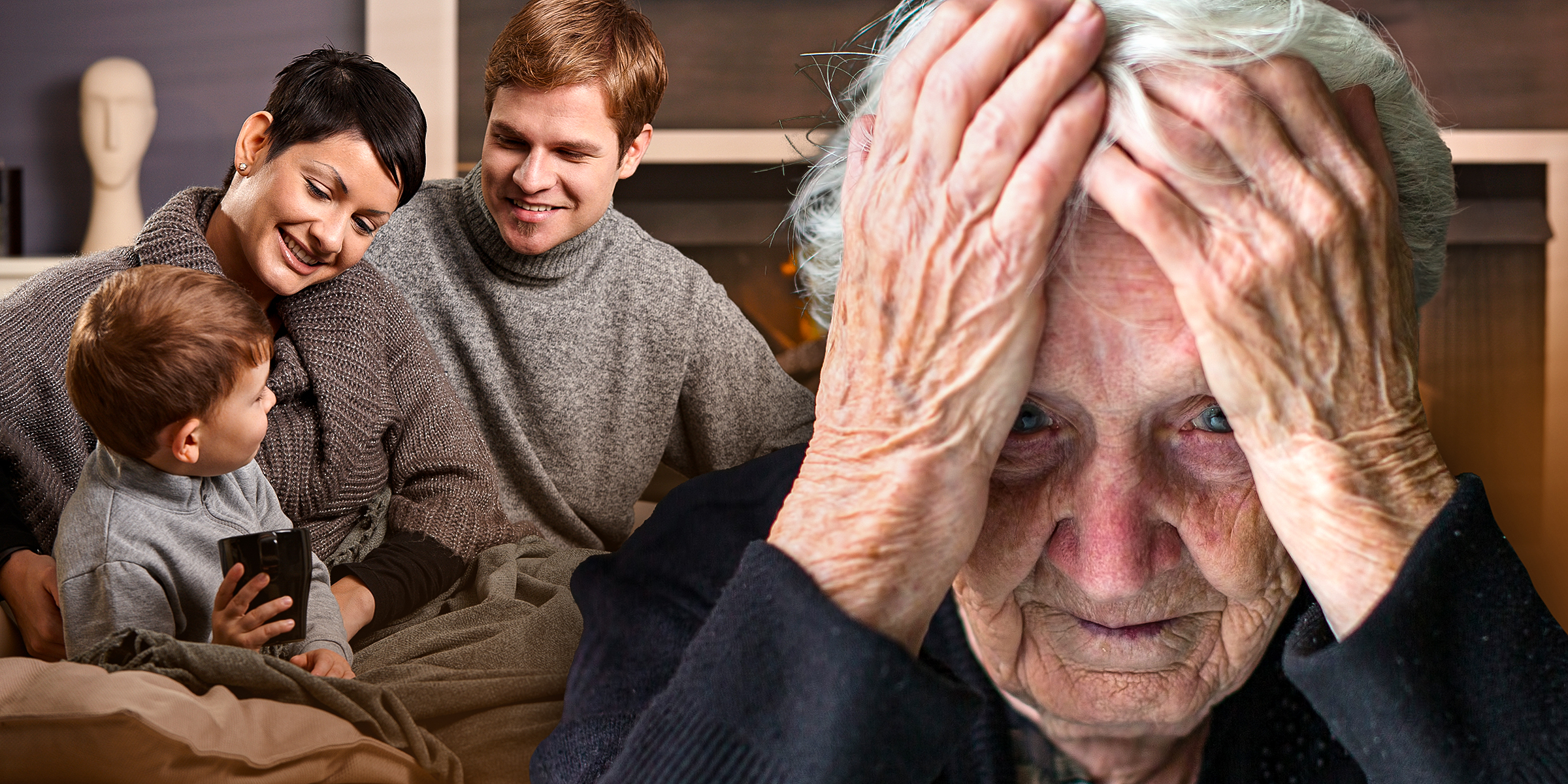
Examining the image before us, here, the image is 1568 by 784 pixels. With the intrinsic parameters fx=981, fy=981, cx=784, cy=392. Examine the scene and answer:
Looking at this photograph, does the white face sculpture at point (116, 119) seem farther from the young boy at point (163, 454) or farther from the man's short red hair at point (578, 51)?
the young boy at point (163, 454)

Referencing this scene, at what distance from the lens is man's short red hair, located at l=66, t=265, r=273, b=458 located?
61 centimetres

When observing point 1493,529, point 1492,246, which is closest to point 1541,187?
point 1492,246

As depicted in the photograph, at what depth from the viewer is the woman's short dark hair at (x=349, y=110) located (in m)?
0.75

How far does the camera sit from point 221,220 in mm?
764

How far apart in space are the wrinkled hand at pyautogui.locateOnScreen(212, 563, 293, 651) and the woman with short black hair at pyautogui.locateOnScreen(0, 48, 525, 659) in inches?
4.4

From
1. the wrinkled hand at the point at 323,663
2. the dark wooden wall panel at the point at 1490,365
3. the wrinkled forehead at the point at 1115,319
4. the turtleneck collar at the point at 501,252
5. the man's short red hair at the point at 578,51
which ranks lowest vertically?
the dark wooden wall panel at the point at 1490,365

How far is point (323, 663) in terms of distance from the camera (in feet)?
2.23

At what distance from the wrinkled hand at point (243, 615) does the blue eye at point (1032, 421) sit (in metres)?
0.49

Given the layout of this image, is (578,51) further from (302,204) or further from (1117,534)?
(1117,534)

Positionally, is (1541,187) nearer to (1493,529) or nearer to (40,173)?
(1493,529)

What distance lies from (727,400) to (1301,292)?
2.81 ft

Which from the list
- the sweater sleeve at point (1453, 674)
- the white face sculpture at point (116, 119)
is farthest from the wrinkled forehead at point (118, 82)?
the sweater sleeve at point (1453, 674)

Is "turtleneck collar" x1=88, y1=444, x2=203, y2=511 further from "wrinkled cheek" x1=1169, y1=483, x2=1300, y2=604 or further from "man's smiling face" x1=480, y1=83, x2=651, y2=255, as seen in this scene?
"wrinkled cheek" x1=1169, y1=483, x2=1300, y2=604

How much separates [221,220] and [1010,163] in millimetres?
635
